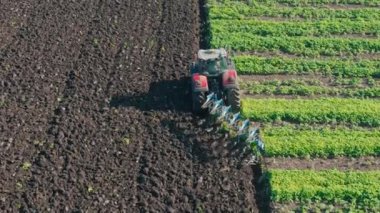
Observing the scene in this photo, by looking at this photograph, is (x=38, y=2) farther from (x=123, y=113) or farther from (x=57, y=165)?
(x=57, y=165)

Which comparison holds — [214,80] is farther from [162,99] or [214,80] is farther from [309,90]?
[309,90]

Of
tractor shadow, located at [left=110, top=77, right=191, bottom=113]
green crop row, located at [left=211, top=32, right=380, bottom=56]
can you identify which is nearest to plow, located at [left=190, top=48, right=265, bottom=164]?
tractor shadow, located at [left=110, top=77, right=191, bottom=113]

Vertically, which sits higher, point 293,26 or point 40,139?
point 293,26

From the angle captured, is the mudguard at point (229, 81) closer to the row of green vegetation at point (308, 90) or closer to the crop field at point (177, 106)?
the crop field at point (177, 106)

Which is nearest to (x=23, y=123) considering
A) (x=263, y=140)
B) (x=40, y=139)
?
(x=40, y=139)

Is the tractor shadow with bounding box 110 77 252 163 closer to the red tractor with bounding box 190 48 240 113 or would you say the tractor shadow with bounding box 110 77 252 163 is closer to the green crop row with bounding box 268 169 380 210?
the red tractor with bounding box 190 48 240 113

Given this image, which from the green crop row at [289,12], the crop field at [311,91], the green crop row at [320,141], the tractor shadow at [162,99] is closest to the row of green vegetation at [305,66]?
the crop field at [311,91]
